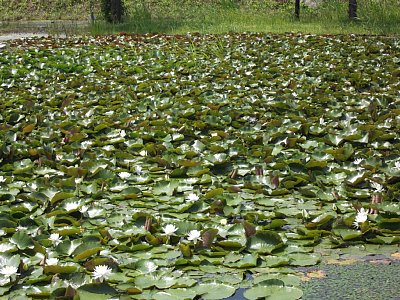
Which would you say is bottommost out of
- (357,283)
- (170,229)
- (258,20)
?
(357,283)

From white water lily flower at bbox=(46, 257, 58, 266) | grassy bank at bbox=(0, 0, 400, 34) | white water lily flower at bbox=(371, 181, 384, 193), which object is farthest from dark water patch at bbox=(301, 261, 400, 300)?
grassy bank at bbox=(0, 0, 400, 34)

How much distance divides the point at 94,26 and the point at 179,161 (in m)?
10.4

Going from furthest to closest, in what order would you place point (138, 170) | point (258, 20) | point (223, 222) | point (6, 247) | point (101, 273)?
point (258, 20), point (138, 170), point (223, 222), point (6, 247), point (101, 273)

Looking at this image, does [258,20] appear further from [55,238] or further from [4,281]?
[4,281]

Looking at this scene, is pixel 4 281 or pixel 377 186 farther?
pixel 377 186

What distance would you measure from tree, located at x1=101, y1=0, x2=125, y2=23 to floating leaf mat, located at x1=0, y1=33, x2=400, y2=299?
811 cm

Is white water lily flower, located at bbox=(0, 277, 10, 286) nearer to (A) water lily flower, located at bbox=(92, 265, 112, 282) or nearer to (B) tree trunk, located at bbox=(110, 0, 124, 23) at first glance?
(A) water lily flower, located at bbox=(92, 265, 112, 282)

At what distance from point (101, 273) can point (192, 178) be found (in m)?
1.32

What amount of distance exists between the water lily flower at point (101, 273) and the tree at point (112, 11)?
13.0 m

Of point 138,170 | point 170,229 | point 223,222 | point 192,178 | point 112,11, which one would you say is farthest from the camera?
point 112,11

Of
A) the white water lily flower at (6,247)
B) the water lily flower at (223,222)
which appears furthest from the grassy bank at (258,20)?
the white water lily flower at (6,247)

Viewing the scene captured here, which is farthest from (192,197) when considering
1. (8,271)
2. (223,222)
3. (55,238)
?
(8,271)

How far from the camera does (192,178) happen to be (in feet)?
11.4

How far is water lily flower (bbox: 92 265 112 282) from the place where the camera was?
2.24 m
